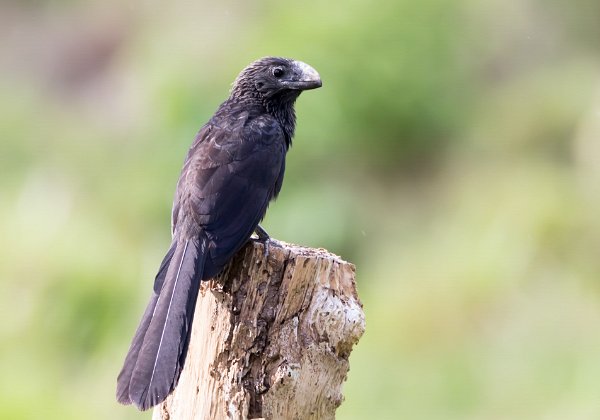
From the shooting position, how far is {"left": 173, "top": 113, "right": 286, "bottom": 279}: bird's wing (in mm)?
3699

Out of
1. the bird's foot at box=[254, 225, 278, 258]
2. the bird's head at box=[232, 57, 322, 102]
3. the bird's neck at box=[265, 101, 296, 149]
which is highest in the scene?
the bird's head at box=[232, 57, 322, 102]

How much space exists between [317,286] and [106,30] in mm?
9285

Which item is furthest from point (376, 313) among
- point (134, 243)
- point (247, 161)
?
point (247, 161)

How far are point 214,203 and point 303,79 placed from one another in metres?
1.11

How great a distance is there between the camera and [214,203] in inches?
151

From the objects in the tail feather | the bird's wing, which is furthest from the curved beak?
the tail feather

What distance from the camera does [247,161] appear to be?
409cm

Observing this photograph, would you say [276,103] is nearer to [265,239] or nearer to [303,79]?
[303,79]

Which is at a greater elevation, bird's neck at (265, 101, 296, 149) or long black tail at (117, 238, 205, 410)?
bird's neck at (265, 101, 296, 149)

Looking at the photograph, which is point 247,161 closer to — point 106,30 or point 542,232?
point 542,232

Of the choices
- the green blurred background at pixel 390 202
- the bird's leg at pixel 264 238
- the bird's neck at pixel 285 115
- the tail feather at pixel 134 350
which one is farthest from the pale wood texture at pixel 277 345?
the green blurred background at pixel 390 202

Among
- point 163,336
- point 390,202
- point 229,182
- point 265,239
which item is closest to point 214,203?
point 229,182

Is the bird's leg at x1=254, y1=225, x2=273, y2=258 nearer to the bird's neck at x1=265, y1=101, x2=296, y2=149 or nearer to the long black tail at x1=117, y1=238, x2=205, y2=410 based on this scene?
the long black tail at x1=117, y1=238, x2=205, y2=410

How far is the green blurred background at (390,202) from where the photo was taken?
7.00 metres
